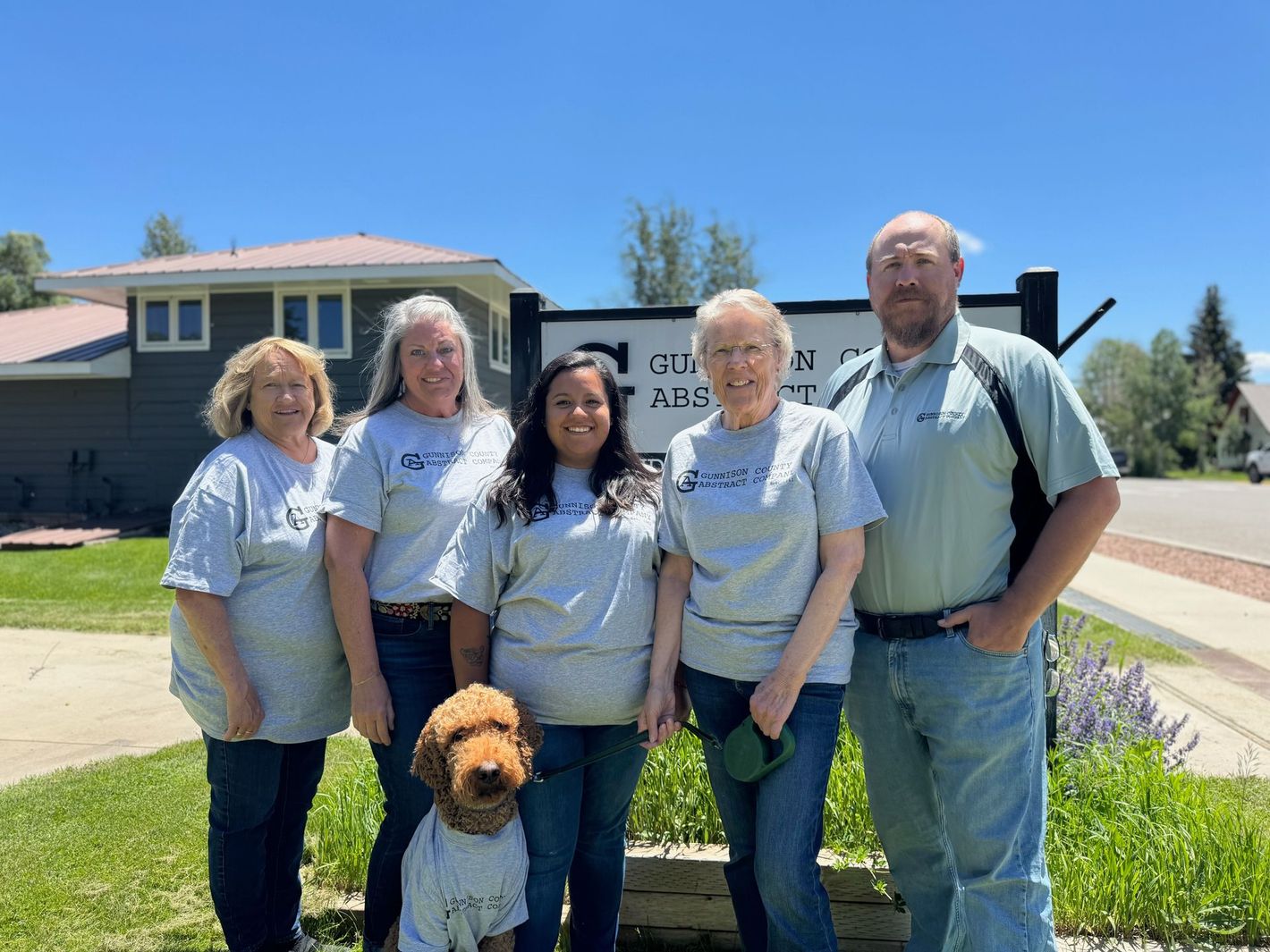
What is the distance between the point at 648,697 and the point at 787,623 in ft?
1.33

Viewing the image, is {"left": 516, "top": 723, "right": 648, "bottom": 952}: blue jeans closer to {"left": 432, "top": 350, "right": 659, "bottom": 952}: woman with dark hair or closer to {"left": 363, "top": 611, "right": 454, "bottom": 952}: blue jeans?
{"left": 432, "top": 350, "right": 659, "bottom": 952}: woman with dark hair

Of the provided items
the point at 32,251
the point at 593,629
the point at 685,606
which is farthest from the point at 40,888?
the point at 32,251

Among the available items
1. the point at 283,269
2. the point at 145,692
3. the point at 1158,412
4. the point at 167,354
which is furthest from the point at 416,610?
the point at 1158,412

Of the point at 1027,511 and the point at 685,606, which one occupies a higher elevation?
the point at 1027,511

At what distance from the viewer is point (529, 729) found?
2166 millimetres

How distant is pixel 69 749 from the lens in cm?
483

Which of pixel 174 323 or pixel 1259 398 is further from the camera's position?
pixel 1259 398

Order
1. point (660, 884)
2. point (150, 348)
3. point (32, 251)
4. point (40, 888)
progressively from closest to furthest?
point (660, 884) < point (40, 888) < point (150, 348) < point (32, 251)

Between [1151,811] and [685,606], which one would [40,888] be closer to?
[685,606]

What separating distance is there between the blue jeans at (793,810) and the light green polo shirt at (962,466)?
34 cm

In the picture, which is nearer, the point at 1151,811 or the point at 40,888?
the point at 1151,811

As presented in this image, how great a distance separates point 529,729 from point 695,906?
1.08 m

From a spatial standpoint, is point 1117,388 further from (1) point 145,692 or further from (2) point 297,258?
(1) point 145,692

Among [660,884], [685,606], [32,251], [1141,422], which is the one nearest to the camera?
[685,606]
